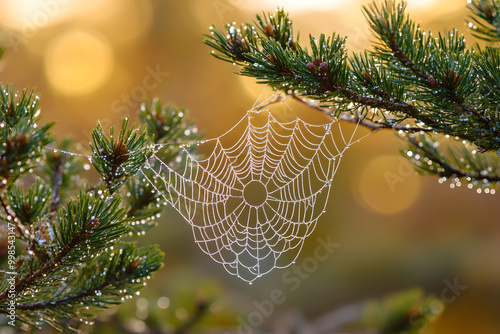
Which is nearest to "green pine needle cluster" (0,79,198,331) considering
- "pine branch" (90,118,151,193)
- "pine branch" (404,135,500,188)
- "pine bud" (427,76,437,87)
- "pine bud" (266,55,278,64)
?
"pine branch" (90,118,151,193)

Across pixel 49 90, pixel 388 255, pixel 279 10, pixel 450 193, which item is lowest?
pixel 388 255

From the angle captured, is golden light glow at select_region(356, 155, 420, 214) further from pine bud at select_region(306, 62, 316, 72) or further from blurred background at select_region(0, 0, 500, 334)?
pine bud at select_region(306, 62, 316, 72)

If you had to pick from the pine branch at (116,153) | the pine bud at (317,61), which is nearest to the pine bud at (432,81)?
the pine bud at (317,61)

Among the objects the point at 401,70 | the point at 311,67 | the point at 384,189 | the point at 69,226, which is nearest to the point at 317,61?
the point at 311,67

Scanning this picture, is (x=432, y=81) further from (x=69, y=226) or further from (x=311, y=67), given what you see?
(x=69, y=226)

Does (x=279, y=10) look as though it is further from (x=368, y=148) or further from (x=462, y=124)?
(x=368, y=148)

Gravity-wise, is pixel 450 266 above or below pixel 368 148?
below

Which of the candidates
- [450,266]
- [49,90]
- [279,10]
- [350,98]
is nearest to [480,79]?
[350,98]
